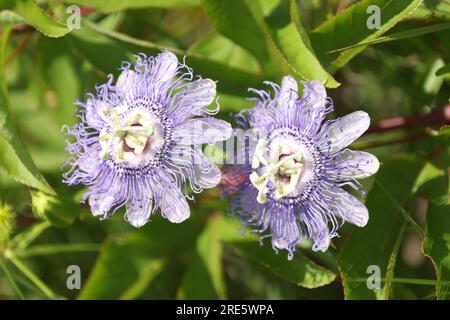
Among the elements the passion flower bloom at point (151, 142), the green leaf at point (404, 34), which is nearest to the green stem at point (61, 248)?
the passion flower bloom at point (151, 142)

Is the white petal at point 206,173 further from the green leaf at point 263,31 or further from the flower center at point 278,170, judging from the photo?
the green leaf at point 263,31

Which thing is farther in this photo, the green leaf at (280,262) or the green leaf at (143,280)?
the green leaf at (143,280)

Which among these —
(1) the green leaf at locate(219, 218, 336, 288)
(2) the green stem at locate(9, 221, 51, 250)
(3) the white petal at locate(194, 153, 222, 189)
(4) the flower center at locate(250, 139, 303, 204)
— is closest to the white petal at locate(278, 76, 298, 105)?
(4) the flower center at locate(250, 139, 303, 204)

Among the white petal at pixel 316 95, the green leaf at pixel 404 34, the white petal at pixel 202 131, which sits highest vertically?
the green leaf at pixel 404 34

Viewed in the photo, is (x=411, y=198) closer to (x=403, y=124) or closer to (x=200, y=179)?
(x=403, y=124)

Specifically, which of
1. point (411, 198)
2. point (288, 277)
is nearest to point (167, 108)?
point (288, 277)

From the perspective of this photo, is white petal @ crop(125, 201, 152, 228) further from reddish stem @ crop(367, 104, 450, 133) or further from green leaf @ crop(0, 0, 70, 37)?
reddish stem @ crop(367, 104, 450, 133)

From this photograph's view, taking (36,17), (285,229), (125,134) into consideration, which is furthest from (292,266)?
(36,17)
